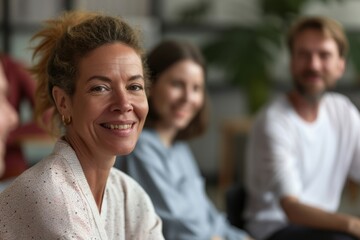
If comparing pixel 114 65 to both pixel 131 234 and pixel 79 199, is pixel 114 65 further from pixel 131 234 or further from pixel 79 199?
pixel 131 234

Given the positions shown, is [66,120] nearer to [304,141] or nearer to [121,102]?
[121,102]

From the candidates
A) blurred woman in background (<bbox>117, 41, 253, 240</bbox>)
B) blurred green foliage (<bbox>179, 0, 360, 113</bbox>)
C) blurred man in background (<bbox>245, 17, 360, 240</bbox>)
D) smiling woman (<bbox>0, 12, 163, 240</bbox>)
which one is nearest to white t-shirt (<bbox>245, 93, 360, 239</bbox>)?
blurred man in background (<bbox>245, 17, 360, 240</bbox>)

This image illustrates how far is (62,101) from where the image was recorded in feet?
4.57

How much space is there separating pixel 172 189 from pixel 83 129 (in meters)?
0.90

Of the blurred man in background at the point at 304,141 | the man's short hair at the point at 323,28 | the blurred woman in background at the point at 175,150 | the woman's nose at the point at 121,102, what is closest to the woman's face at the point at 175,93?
the blurred woman in background at the point at 175,150

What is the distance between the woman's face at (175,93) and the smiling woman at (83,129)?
836mm

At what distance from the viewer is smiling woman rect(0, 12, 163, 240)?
4.25 feet

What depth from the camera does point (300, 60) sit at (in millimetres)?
2564

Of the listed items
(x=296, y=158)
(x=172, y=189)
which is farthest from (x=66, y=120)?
(x=296, y=158)

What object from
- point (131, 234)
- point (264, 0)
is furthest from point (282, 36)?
A: point (131, 234)

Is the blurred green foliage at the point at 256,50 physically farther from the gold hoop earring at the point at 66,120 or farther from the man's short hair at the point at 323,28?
the gold hoop earring at the point at 66,120

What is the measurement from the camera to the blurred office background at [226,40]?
5.27m

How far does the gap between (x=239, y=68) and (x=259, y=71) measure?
0.46 ft

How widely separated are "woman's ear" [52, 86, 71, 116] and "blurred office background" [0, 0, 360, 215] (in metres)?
3.67
